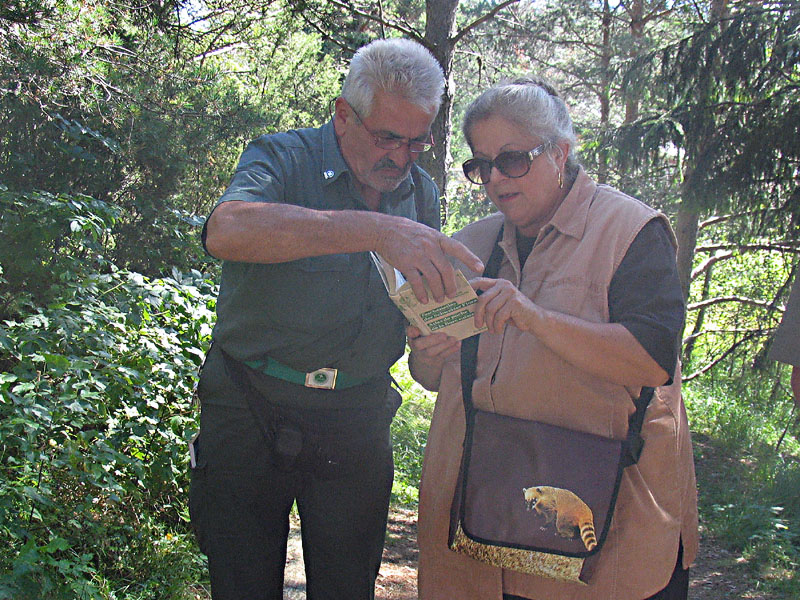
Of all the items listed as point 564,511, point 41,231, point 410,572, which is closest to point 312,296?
point 564,511

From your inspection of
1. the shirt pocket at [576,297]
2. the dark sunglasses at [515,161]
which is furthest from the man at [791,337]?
the dark sunglasses at [515,161]

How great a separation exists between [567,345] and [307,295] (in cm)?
76

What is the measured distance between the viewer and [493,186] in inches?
84.6

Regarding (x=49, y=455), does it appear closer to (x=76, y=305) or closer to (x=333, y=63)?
(x=76, y=305)

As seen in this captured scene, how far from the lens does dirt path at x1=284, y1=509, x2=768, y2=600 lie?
155 inches

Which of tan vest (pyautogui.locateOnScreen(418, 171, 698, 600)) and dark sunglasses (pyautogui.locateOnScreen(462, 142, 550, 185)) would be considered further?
dark sunglasses (pyautogui.locateOnScreen(462, 142, 550, 185))

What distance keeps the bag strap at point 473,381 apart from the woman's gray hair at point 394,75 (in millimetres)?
482

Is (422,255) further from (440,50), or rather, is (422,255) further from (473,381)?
(440,50)

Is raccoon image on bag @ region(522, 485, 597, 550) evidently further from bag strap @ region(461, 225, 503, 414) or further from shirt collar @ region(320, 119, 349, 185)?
shirt collar @ region(320, 119, 349, 185)

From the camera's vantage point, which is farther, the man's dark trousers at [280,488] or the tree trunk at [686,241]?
the tree trunk at [686,241]

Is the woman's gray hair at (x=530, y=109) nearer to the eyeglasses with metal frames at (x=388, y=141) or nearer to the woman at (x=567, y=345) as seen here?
the woman at (x=567, y=345)

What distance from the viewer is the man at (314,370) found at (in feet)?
7.13

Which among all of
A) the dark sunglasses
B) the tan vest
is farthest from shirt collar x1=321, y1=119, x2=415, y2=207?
the tan vest

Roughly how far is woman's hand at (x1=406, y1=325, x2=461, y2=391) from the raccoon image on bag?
48 centimetres
